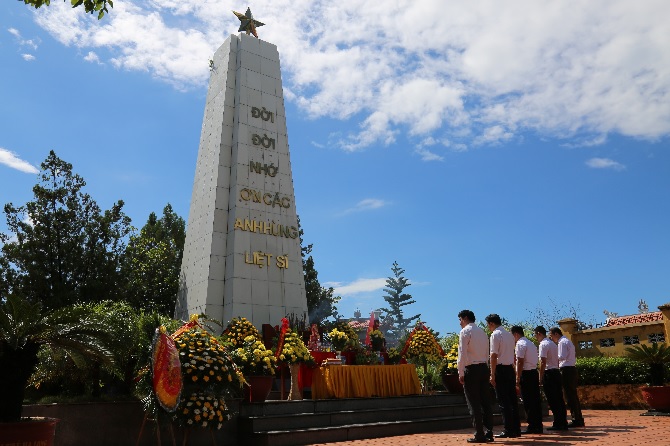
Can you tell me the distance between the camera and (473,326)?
8344 millimetres

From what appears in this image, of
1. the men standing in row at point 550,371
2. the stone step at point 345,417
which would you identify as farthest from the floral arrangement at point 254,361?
the men standing in row at point 550,371

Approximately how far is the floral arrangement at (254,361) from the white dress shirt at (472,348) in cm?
398

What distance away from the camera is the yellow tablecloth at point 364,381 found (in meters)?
11.8

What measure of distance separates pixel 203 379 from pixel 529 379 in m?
5.66

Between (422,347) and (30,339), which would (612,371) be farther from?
(30,339)

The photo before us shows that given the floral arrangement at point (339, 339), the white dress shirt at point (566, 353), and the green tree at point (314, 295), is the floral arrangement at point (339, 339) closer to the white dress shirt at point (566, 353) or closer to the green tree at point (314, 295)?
the white dress shirt at point (566, 353)

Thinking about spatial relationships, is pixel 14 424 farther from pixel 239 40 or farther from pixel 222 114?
pixel 239 40

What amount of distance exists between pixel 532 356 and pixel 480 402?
205 cm

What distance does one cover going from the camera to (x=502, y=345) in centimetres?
891

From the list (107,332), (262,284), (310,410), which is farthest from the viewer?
(262,284)

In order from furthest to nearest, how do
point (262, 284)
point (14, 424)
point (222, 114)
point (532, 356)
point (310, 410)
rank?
point (222, 114) < point (262, 284) < point (310, 410) < point (532, 356) < point (14, 424)

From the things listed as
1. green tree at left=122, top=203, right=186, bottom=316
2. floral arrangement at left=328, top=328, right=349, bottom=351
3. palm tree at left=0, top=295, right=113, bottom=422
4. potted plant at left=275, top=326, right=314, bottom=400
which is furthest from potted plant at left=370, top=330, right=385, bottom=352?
green tree at left=122, top=203, right=186, bottom=316

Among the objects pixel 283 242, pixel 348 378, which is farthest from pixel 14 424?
pixel 283 242

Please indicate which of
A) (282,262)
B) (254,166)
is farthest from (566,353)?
(254,166)
